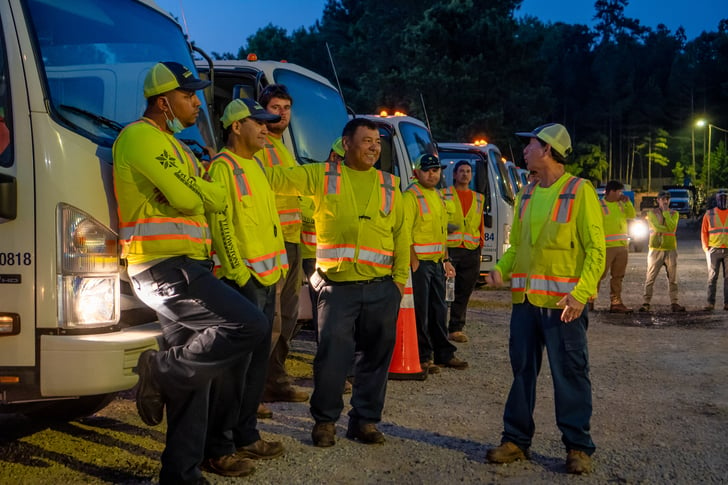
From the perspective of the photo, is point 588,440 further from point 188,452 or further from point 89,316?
point 89,316

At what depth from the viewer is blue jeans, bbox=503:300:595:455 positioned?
4.69 metres

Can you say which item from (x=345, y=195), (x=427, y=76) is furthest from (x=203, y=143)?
(x=427, y=76)

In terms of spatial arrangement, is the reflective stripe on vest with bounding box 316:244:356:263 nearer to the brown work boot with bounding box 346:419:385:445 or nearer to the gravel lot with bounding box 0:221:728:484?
the brown work boot with bounding box 346:419:385:445

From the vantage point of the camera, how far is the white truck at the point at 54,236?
12.8 feet

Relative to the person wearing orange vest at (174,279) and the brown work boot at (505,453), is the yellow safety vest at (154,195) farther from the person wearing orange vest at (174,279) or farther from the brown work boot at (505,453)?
the brown work boot at (505,453)

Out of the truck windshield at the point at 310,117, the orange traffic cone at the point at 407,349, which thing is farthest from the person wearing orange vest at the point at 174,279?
the truck windshield at the point at 310,117

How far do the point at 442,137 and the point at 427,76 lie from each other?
9.47 feet

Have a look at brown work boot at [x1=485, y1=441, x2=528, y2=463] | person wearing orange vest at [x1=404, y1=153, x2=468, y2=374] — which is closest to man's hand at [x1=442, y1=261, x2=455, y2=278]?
person wearing orange vest at [x1=404, y1=153, x2=468, y2=374]

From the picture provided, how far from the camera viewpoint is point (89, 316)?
4008mm

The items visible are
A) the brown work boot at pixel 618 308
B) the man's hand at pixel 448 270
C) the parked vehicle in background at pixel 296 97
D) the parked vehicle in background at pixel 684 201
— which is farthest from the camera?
the parked vehicle in background at pixel 684 201

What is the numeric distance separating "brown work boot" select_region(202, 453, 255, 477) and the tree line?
927cm

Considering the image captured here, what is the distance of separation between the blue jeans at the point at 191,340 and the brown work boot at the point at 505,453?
65.6 inches

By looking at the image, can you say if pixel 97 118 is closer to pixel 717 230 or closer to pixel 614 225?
pixel 614 225

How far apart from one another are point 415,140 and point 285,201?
420 centimetres
